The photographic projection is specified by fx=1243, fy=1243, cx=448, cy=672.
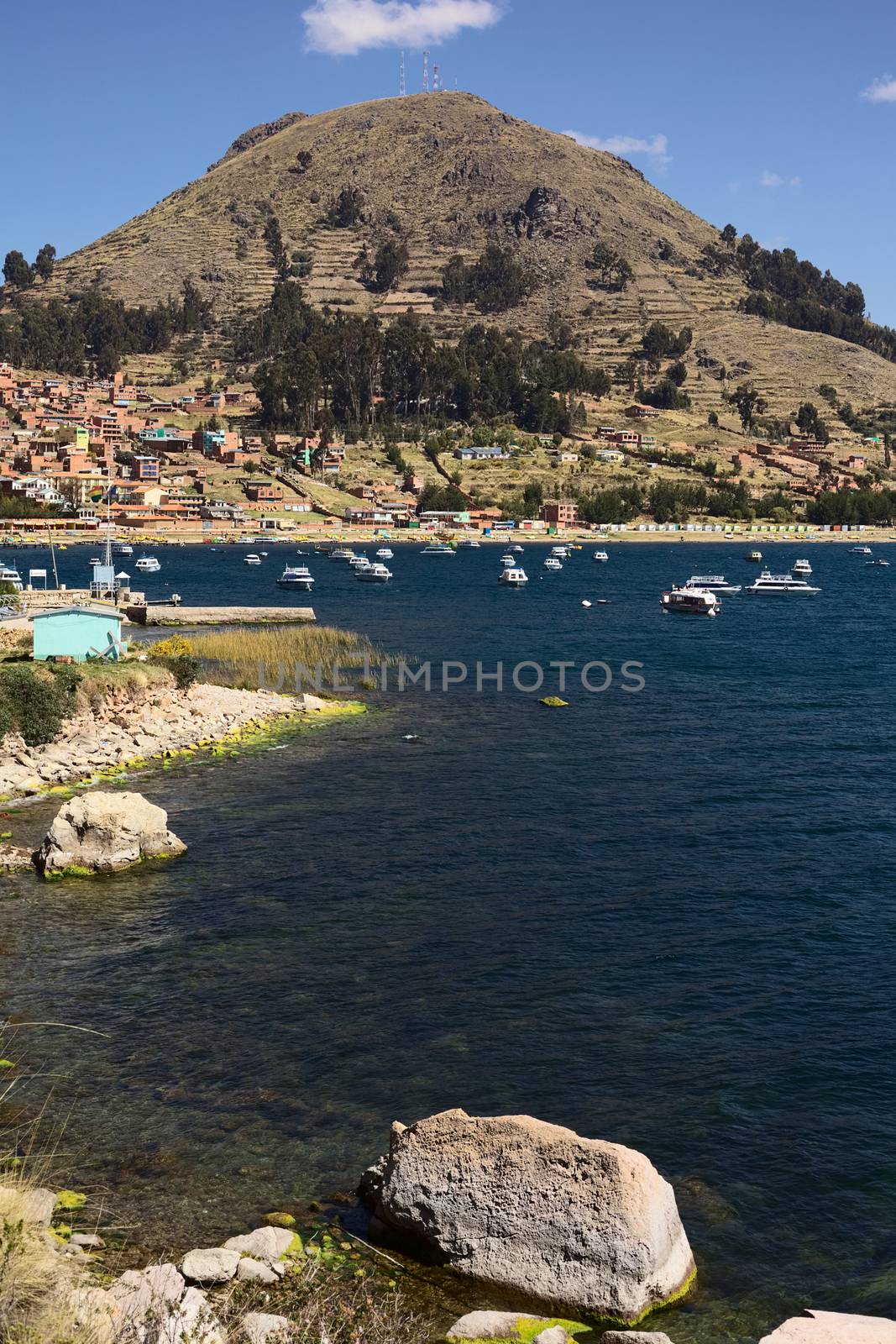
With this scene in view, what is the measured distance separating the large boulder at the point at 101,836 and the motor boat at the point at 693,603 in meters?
74.7

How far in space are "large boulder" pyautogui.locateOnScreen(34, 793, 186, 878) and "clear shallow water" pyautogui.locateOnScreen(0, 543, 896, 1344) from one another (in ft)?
2.29

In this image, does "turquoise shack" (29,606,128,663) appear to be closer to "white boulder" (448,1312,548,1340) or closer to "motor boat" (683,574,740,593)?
"white boulder" (448,1312,548,1340)

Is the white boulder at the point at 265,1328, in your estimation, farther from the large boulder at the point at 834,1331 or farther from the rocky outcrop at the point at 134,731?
the rocky outcrop at the point at 134,731

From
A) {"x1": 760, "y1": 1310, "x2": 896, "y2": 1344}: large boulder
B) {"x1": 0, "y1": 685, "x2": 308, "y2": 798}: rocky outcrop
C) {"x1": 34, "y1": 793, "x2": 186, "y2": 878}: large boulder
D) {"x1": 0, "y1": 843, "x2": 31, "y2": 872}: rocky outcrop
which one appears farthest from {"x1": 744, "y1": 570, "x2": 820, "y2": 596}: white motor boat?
{"x1": 760, "y1": 1310, "x2": 896, "y2": 1344}: large boulder

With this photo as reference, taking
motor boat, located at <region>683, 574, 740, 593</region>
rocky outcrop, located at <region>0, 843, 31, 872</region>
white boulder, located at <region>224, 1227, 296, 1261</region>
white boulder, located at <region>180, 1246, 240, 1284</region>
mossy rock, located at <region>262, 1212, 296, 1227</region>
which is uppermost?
motor boat, located at <region>683, 574, 740, 593</region>

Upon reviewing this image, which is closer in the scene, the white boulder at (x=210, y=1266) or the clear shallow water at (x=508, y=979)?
the white boulder at (x=210, y=1266)

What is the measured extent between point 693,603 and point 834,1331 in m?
88.9

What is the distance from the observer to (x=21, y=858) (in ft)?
91.0

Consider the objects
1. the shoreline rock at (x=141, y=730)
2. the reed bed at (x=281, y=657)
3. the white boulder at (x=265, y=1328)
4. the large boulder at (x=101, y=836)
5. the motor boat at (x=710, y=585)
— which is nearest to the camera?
A: the white boulder at (x=265, y=1328)

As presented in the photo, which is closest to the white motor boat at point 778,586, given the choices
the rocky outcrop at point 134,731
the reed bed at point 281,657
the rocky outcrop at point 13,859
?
the reed bed at point 281,657

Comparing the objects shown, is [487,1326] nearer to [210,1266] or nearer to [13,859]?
[210,1266]

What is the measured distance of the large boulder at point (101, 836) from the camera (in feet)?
88.3

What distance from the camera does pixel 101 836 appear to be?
89.1ft

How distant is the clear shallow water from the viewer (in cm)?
1563
